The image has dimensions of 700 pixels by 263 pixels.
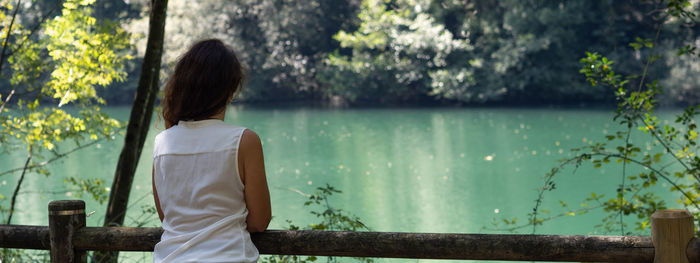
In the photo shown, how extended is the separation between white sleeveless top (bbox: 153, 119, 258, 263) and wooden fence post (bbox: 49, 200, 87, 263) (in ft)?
1.95

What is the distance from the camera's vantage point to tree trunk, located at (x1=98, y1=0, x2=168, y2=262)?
13.3ft

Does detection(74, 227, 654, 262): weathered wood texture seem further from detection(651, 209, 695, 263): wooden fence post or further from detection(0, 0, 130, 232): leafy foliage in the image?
detection(0, 0, 130, 232): leafy foliage

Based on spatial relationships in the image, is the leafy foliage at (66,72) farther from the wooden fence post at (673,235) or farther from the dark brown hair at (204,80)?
the wooden fence post at (673,235)

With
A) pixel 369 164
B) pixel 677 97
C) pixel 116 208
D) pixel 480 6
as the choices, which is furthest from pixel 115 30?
pixel 480 6

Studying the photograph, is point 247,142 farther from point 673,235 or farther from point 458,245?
point 673,235

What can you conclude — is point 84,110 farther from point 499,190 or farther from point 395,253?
point 499,190

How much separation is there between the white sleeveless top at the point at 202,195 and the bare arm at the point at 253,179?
2 centimetres

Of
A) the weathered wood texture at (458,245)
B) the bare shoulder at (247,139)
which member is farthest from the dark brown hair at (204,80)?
the weathered wood texture at (458,245)

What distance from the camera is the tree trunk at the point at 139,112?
4.07m

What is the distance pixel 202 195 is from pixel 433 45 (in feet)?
92.9

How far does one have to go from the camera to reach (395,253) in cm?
218

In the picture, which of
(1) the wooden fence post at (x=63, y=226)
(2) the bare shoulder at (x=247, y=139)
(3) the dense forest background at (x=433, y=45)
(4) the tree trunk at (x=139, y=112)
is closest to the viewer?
(2) the bare shoulder at (x=247, y=139)

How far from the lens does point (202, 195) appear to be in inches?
70.2

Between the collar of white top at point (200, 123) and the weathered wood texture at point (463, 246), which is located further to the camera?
the weathered wood texture at point (463, 246)
